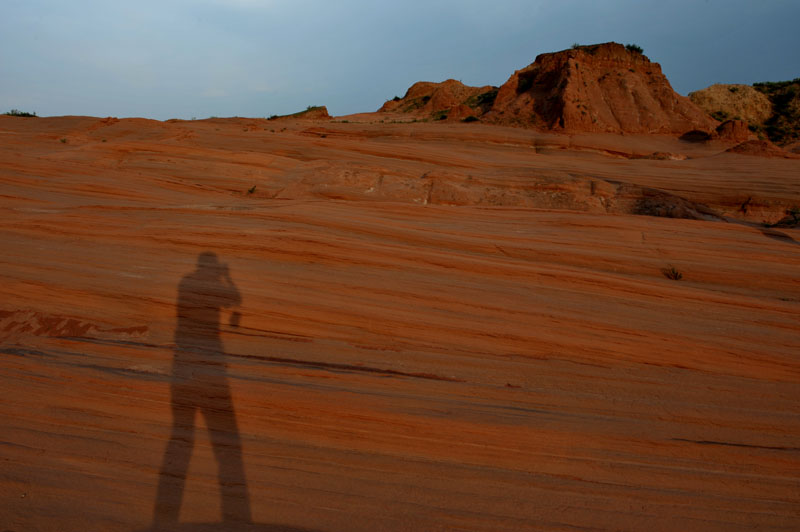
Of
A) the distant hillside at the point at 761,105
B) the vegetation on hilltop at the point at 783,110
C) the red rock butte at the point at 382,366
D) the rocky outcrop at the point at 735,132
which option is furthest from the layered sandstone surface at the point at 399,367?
the distant hillside at the point at 761,105

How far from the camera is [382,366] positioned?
4.20 metres

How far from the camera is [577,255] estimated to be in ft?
21.6

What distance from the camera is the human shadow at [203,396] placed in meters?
2.83

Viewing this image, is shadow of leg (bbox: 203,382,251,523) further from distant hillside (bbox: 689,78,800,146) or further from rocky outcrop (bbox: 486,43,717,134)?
distant hillside (bbox: 689,78,800,146)

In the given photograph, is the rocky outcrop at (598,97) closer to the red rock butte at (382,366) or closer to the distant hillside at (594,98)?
the distant hillside at (594,98)

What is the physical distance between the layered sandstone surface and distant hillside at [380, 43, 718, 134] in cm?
1600

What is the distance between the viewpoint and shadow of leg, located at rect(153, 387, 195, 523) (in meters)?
2.74

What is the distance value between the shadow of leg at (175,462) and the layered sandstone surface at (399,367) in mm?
24

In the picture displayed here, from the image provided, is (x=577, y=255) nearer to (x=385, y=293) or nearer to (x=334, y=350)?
(x=385, y=293)

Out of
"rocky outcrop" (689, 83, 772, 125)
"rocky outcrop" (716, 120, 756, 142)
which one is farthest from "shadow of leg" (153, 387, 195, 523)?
"rocky outcrop" (689, 83, 772, 125)

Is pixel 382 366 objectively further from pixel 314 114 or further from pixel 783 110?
pixel 783 110

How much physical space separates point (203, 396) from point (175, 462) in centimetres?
66

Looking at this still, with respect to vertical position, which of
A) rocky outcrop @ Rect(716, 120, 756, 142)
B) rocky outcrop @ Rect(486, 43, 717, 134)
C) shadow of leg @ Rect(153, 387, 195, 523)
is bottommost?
shadow of leg @ Rect(153, 387, 195, 523)

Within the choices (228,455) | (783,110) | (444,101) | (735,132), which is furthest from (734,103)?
(228,455)
